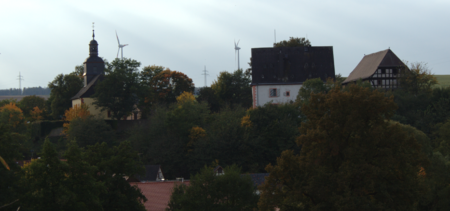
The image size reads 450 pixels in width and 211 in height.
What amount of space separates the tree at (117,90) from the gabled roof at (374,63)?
2864 cm

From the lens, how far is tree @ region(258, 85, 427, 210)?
18.0m

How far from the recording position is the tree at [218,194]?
94.6 feet

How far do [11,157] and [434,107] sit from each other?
47391 mm

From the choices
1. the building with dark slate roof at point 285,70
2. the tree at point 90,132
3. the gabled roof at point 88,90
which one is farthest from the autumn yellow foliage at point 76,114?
the building with dark slate roof at point 285,70

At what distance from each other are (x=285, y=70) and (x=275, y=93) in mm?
3366

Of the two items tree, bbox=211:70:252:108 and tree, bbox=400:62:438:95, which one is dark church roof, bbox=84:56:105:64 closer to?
tree, bbox=211:70:252:108

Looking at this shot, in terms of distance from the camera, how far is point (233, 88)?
73375mm

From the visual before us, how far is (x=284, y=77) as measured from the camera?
194 ft

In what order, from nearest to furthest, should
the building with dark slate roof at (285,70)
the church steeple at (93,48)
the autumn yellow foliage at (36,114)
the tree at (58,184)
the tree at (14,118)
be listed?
the tree at (58,184) → the building with dark slate roof at (285,70) → the tree at (14,118) → the church steeple at (93,48) → the autumn yellow foliage at (36,114)

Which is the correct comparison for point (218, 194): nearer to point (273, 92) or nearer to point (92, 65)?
point (273, 92)

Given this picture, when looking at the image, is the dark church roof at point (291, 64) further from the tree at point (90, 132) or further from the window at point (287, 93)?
the tree at point (90, 132)

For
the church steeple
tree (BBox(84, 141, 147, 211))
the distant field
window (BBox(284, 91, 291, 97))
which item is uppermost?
the church steeple

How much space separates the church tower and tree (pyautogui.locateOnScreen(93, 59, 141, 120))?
11.2 m

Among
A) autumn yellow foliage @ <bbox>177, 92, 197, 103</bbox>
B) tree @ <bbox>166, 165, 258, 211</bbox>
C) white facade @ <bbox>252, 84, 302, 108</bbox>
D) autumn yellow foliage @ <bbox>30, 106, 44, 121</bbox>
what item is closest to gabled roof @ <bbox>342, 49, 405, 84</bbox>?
white facade @ <bbox>252, 84, 302, 108</bbox>
